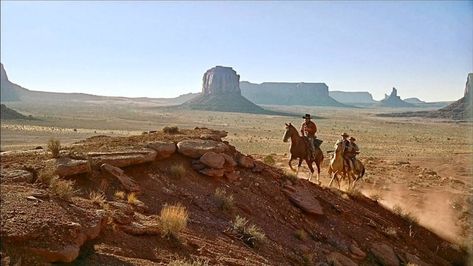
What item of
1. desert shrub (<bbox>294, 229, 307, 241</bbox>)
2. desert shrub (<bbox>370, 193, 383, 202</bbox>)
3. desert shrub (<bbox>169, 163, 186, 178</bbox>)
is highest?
desert shrub (<bbox>169, 163, 186, 178</bbox>)

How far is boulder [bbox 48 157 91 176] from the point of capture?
26.2 feet

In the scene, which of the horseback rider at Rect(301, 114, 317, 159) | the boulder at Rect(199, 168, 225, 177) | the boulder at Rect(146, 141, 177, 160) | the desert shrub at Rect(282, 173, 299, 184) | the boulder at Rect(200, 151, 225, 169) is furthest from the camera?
the horseback rider at Rect(301, 114, 317, 159)

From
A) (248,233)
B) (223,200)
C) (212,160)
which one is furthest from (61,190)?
(212,160)

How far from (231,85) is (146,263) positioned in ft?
477

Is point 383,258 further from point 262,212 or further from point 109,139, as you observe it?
point 109,139

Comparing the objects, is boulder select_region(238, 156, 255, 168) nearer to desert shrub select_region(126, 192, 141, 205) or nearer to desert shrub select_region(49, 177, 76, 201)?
desert shrub select_region(126, 192, 141, 205)

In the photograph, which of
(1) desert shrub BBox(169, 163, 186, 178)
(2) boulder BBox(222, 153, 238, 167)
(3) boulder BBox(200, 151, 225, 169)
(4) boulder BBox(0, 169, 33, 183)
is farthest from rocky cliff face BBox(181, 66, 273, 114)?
(4) boulder BBox(0, 169, 33, 183)

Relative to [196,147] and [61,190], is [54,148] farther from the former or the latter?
[196,147]

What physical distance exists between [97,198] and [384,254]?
294 inches

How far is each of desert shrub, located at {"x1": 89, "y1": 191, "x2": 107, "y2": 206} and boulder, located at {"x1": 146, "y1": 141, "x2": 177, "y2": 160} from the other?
8.91 feet

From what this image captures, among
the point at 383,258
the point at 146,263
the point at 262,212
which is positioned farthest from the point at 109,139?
the point at 383,258

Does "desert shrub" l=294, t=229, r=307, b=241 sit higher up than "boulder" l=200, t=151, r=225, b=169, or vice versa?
"boulder" l=200, t=151, r=225, b=169

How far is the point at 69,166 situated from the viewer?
812 cm

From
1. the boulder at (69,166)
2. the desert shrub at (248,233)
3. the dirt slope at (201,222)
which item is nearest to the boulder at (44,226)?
the dirt slope at (201,222)
